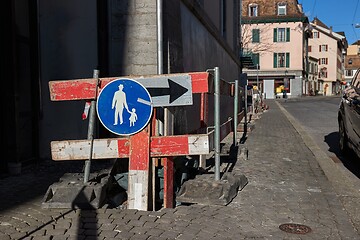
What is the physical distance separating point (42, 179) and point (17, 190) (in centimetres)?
62

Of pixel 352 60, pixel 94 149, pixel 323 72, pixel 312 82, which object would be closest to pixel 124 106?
pixel 94 149

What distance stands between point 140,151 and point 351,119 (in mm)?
4064

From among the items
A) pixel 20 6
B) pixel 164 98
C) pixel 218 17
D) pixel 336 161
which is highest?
pixel 218 17

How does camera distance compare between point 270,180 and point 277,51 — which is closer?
point 270,180

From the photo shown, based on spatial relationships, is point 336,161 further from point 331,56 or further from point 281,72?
point 331,56

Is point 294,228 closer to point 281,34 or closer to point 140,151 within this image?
point 140,151

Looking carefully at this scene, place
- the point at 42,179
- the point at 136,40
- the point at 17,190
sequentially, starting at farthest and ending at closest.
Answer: the point at 136,40 < the point at 42,179 < the point at 17,190

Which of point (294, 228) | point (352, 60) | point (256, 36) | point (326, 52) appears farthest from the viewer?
point (352, 60)

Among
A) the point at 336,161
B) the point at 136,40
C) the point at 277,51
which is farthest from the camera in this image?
the point at 277,51

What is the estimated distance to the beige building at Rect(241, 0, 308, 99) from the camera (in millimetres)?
54281

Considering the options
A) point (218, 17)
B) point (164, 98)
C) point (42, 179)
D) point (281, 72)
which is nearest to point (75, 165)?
point (42, 179)

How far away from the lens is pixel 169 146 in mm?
4477

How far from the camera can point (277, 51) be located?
55.3 metres

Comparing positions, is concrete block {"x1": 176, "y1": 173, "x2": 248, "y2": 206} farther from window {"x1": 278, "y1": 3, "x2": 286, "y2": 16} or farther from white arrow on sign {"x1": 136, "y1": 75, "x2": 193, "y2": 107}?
window {"x1": 278, "y1": 3, "x2": 286, "y2": 16}
